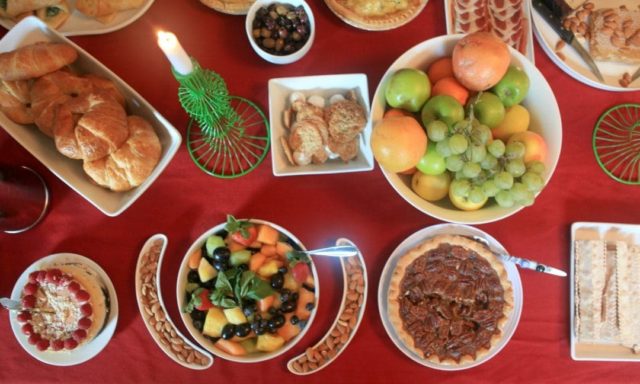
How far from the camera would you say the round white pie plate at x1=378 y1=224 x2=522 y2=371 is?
1.09 meters

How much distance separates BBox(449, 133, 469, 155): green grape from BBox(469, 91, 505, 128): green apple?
0.13m

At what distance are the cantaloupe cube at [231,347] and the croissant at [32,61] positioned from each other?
0.68m

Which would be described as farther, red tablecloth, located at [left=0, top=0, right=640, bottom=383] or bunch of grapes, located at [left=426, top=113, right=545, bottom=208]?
red tablecloth, located at [left=0, top=0, right=640, bottom=383]

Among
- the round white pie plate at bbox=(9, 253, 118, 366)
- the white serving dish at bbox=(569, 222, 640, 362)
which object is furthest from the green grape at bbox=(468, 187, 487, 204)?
the round white pie plate at bbox=(9, 253, 118, 366)

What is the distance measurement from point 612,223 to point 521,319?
323 mm


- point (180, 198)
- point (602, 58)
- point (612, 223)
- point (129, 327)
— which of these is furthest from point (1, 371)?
point (602, 58)

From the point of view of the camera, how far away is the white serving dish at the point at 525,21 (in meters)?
1.17

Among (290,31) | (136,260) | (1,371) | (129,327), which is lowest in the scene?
(1,371)

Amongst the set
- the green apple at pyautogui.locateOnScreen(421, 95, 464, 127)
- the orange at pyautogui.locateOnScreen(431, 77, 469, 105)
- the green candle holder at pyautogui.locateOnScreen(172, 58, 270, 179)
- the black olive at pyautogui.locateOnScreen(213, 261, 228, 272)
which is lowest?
the black olive at pyautogui.locateOnScreen(213, 261, 228, 272)

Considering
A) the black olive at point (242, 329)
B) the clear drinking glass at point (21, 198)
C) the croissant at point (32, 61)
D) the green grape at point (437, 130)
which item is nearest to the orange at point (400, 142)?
the green grape at point (437, 130)

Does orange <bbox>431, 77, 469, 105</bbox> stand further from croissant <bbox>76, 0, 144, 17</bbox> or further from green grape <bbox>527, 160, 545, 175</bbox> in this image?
croissant <bbox>76, 0, 144, 17</bbox>

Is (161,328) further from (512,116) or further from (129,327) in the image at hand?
(512,116)

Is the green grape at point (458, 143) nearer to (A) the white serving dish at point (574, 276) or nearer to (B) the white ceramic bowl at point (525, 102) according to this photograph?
(B) the white ceramic bowl at point (525, 102)

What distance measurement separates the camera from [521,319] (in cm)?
115
